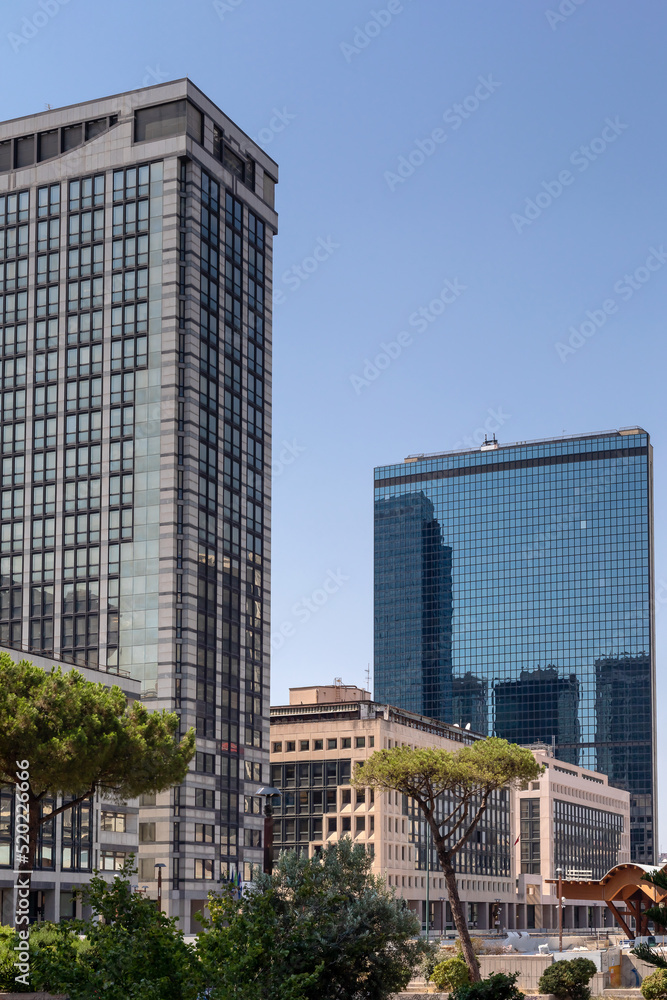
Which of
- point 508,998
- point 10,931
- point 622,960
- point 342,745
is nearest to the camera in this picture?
point 10,931

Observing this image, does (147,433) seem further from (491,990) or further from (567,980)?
(491,990)

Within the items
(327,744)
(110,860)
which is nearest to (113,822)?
(110,860)

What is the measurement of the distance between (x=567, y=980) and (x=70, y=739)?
23.2 m

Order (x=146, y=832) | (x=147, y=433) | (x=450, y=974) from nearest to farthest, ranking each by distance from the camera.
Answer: (x=450, y=974), (x=146, y=832), (x=147, y=433)

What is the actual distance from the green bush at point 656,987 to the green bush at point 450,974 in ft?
27.8

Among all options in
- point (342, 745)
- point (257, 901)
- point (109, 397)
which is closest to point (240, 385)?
point (109, 397)

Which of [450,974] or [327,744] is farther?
[327,744]

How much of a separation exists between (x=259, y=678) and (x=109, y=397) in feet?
114

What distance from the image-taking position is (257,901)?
30281 mm

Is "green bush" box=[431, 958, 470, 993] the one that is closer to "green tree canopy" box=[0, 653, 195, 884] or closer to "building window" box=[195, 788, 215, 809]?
"green tree canopy" box=[0, 653, 195, 884]

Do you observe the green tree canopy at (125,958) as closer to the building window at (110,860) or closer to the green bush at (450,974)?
the green bush at (450,974)

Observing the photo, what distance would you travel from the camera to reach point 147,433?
13600 cm

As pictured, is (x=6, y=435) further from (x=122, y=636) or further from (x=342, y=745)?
(x=342, y=745)

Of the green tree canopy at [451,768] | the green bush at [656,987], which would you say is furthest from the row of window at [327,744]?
the green bush at [656,987]
